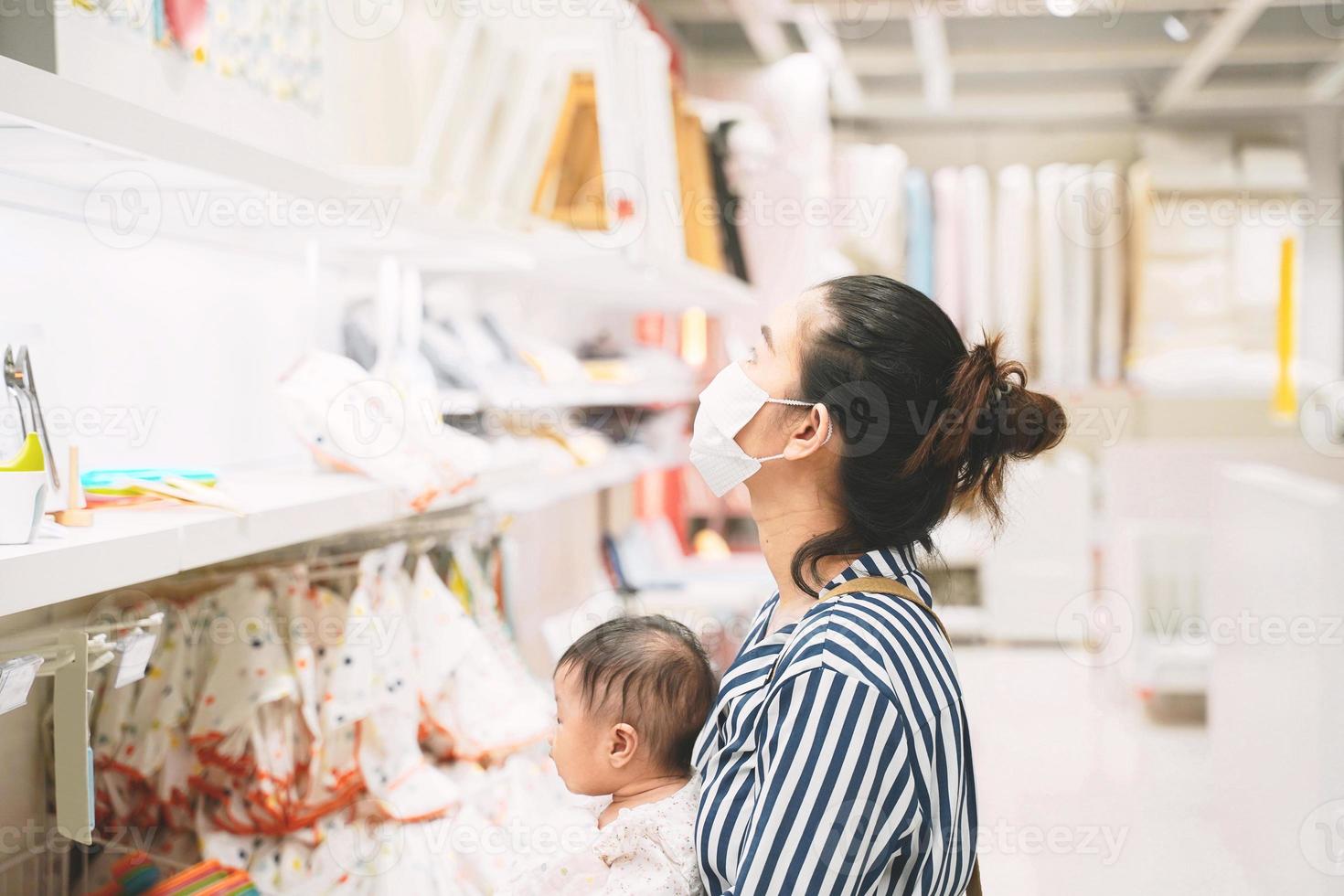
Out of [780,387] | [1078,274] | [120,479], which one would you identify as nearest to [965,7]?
[1078,274]

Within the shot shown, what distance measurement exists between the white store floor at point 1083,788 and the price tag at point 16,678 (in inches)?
64.4

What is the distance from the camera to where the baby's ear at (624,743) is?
1.35 metres

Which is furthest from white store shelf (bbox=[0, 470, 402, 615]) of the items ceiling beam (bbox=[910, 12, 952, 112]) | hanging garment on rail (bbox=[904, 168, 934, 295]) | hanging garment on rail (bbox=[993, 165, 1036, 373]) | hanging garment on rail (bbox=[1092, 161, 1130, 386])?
hanging garment on rail (bbox=[1092, 161, 1130, 386])

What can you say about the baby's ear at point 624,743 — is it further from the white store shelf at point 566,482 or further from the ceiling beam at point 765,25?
the ceiling beam at point 765,25

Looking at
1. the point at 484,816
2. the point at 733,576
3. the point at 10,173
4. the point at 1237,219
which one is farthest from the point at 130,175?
the point at 1237,219

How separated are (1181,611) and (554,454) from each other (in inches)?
120

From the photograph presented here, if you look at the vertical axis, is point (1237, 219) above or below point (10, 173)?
above

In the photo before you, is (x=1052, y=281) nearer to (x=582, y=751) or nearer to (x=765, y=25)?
(x=765, y=25)

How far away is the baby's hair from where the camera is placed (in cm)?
136

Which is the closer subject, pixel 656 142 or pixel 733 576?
pixel 656 142

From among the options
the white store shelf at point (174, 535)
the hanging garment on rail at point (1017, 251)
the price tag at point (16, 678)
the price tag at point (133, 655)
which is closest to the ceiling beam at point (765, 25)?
the hanging garment on rail at point (1017, 251)

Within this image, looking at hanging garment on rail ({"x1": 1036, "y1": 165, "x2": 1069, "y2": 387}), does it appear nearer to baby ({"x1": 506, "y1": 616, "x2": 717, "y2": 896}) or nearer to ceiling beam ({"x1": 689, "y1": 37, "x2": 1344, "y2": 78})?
ceiling beam ({"x1": 689, "y1": 37, "x2": 1344, "y2": 78})

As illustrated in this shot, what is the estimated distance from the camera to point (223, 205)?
1.53 metres

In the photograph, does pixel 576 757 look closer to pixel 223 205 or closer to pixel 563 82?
pixel 223 205
